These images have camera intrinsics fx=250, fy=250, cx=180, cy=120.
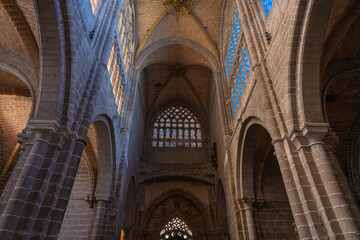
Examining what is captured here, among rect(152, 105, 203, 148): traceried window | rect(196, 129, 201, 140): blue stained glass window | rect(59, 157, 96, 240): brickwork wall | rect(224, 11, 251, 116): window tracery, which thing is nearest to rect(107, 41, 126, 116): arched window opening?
rect(59, 157, 96, 240): brickwork wall

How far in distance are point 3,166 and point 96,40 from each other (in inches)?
295

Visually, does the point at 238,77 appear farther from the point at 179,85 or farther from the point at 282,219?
the point at 179,85

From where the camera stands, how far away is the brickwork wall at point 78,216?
995cm

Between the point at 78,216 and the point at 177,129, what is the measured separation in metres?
10.4

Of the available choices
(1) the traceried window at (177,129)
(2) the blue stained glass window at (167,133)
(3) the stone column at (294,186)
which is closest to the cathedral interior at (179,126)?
(3) the stone column at (294,186)

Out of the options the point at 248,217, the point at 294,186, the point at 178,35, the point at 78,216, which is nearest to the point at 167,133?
the point at 178,35

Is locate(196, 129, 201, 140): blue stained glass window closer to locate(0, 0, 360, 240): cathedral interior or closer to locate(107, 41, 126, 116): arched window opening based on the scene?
locate(0, 0, 360, 240): cathedral interior

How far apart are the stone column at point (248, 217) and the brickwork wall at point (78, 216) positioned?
224 inches

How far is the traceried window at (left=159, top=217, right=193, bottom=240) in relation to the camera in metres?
15.8

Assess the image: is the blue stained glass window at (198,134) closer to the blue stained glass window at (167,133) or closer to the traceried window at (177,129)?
the traceried window at (177,129)

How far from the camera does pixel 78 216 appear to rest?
404 inches

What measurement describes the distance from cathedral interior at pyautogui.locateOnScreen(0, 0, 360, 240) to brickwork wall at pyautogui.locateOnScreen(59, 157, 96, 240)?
0.05 meters

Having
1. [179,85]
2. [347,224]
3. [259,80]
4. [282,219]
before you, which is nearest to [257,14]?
[259,80]

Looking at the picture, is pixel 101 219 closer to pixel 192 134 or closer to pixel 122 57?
pixel 122 57
